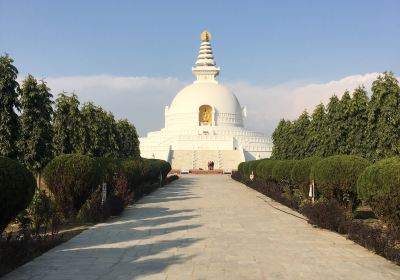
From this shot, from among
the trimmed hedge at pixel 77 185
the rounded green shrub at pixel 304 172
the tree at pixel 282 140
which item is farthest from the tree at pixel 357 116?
the tree at pixel 282 140

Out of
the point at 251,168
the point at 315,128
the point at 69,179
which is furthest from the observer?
the point at 251,168

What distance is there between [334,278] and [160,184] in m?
25.3

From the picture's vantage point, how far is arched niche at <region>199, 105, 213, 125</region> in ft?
275

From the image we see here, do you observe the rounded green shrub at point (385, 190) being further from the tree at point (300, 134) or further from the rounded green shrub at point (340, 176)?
the tree at point (300, 134)

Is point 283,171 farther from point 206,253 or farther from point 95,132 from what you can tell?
point 206,253

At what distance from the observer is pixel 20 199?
316 inches

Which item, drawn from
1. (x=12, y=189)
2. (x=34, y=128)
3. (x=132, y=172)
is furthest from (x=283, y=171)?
(x=12, y=189)

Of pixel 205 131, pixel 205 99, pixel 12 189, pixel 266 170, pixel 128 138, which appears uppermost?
pixel 205 99

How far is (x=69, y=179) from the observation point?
13883 millimetres

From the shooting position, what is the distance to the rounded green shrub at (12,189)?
7645 millimetres

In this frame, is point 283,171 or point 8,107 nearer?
point 8,107

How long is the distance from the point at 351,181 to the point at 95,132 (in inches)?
712

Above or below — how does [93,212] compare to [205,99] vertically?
below

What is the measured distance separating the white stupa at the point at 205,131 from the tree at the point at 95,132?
32701 mm
